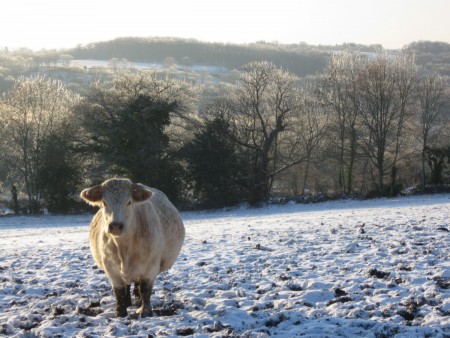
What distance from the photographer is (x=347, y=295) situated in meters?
8.98

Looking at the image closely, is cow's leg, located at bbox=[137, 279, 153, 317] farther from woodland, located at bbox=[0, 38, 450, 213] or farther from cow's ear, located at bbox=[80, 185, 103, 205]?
woodland, located at bbox=[0, 38, 450, 213]

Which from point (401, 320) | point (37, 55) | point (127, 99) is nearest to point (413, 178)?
point (127, 99)

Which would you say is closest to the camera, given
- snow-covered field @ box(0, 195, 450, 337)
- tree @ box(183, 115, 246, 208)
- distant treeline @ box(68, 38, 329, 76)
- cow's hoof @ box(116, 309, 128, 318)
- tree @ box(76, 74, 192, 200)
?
snow-covered field @ box(0, 195, 450, 337)

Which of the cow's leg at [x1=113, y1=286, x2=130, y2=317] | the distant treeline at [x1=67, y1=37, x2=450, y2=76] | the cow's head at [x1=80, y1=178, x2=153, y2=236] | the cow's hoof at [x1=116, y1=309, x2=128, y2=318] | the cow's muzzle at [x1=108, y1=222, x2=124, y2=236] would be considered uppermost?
the distant treeline at [x1=67, y1=37, x2=450, y2=76]

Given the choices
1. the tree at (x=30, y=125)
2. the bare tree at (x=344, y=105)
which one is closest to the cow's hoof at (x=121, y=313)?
the tree at (x=30, y=125)

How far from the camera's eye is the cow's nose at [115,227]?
7809 millimetres

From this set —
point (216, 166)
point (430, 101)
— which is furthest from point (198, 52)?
point (216, 166)

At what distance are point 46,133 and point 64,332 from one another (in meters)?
44.4

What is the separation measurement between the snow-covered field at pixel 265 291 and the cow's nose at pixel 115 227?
1.54 m

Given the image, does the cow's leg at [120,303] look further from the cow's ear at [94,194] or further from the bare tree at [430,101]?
the bare tree at [430,101]

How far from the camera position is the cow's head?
7883mm

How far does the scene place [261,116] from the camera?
50375mm

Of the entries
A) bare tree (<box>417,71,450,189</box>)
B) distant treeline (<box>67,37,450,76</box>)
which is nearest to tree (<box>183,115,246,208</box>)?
bare tree (<box>417,71,450,189</box>)

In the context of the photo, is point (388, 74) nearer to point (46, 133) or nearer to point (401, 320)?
point (46, 133)
